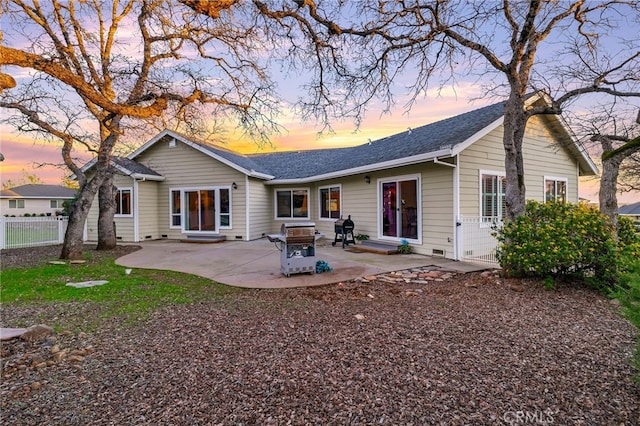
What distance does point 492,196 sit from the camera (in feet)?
31.5

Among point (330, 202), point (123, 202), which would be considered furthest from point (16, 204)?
point (330, 202)

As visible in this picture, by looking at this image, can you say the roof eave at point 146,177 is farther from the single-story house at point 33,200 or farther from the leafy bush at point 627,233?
the single-story house at point 33,200

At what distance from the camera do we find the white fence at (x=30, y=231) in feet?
39.0

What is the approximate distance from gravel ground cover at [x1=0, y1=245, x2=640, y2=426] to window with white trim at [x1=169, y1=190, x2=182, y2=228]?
33.4 feet

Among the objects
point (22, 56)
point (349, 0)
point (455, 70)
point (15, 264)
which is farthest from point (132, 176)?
point (455, 70)

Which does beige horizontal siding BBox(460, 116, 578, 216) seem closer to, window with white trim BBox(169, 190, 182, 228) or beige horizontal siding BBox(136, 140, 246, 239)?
beige horizontal siding BBox(136, 140, 246, 239)

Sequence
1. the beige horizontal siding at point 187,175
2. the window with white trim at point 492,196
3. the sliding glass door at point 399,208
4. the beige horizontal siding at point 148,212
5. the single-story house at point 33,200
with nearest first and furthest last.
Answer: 1. the window with white trim at point 492,196
2. the sliding glass door at point 399,208
3. the beige horizontal siding at point 187,175
4. the beige horizontal siding at point 148,212
5. the single-story house at point 33,200

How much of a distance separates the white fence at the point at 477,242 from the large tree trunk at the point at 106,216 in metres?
11.7

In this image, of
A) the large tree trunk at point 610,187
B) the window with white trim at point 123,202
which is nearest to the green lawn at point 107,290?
the window with white trim at point 123,202

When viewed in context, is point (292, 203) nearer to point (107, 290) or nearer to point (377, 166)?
point (377, 166)

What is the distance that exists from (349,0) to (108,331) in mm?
6968

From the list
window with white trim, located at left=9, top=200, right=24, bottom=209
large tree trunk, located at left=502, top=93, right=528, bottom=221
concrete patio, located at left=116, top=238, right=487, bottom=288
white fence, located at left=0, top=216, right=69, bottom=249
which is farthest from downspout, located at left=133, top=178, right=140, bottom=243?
window with white trim, located at left=9, top=200, right=24, bottom=209

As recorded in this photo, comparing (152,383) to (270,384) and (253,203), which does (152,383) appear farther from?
(253,203)

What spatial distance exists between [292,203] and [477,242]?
883 cm
